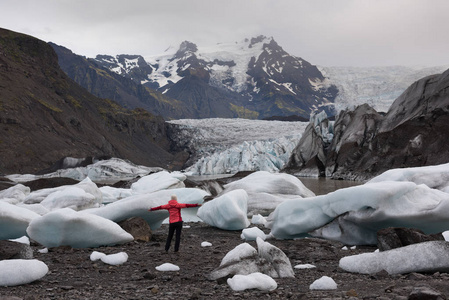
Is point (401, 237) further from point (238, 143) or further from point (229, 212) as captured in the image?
point (238, 143)

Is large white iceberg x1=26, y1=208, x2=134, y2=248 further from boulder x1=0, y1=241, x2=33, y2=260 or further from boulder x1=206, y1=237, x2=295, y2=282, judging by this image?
boulder x1=206, y1=237, x2=295, y2=282

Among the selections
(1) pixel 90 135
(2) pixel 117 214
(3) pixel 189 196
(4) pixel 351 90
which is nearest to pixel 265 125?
(1) pixel 90 135

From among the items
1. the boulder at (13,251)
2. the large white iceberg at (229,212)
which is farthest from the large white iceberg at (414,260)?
the large white iceberg at (229,212)

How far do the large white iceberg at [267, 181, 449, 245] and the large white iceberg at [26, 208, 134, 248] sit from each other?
3622 mm

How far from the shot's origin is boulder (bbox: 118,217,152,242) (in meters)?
8.62

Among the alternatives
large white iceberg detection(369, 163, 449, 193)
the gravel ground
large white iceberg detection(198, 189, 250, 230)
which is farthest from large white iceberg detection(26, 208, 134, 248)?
large white iceberg detection(369, 163, 449, 193)

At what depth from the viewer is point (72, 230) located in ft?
24.3

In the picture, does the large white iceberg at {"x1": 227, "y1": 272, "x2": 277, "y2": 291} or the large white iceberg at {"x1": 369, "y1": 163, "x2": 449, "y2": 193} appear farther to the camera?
the large white iceberg at {"x1": 369, "y1": 163, "x2": 449, "y2": 193}

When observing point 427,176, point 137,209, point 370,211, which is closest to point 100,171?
point 137,209

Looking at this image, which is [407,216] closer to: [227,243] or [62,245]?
[227,243]

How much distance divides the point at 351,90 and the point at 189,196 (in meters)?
119

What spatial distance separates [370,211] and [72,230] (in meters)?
5.29

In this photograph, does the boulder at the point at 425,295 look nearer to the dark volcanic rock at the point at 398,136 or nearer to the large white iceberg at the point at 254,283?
the large white iceberg at the point at 254,283

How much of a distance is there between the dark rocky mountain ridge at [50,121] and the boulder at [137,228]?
4873 centimetres
